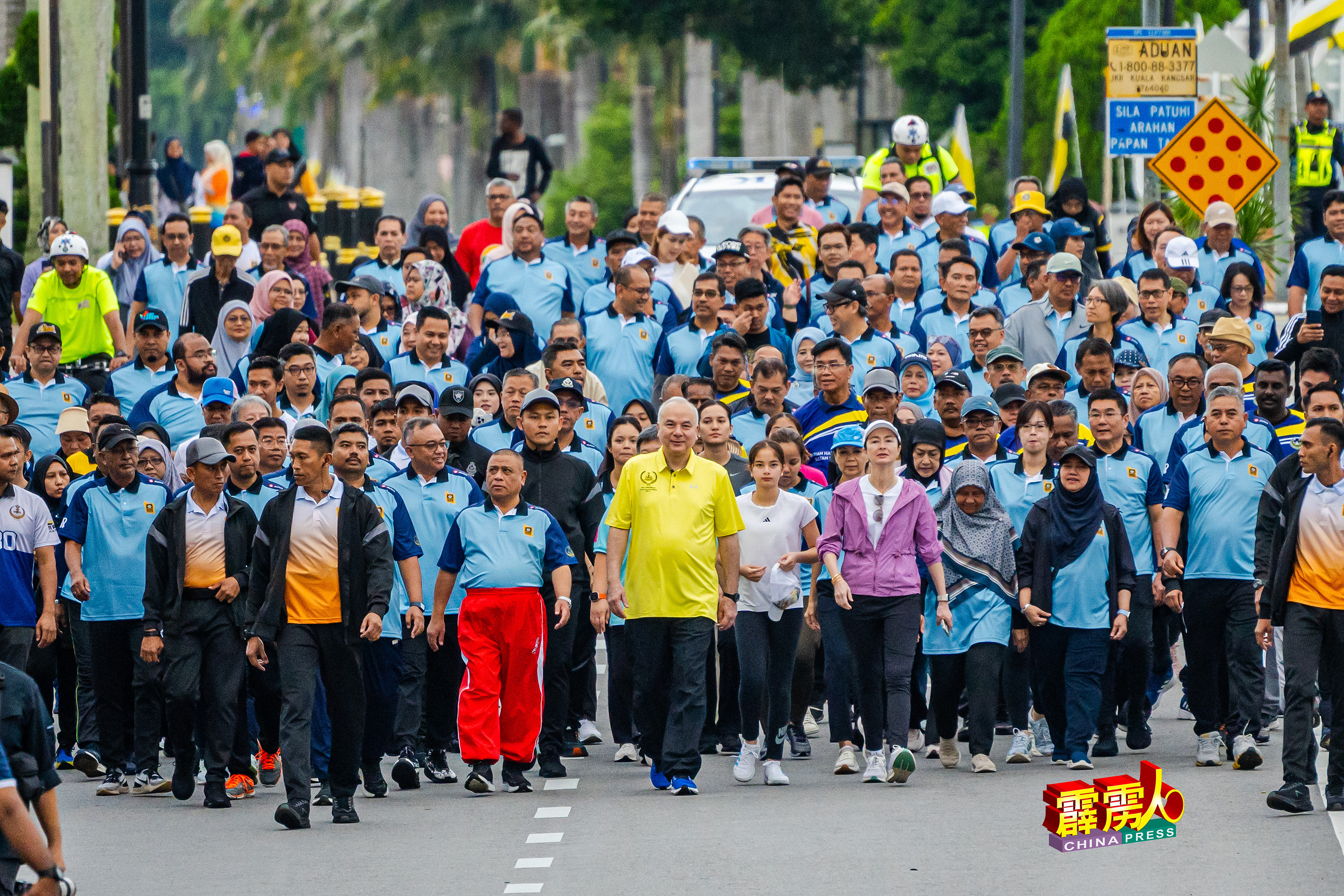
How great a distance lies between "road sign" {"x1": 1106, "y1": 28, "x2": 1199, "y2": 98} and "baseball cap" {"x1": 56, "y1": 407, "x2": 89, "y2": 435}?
34.8 feet

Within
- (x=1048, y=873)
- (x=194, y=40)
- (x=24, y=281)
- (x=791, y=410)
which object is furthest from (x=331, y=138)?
(x=1048, y=873)

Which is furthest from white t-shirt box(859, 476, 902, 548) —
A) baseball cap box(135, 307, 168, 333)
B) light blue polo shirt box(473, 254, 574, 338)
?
light blue polo shirt box(473, 254, 574, 338)

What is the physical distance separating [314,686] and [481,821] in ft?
3.53

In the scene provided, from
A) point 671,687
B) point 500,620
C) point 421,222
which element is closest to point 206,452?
point 500,620

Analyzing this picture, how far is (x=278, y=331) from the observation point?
1653 centimetres

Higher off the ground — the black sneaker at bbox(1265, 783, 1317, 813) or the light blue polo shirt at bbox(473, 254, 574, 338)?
the light blue polo shirt at bbox(473, 254, 574, 338)

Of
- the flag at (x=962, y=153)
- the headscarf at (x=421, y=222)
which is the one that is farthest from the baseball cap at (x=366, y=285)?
the flag at (x=962, y=153)

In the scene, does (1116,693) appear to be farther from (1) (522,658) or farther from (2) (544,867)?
(2) (544,867)

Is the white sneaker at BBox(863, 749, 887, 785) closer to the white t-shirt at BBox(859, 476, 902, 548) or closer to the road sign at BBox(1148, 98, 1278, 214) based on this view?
the white t-shirt at BBox(859, 476, 902, 548)

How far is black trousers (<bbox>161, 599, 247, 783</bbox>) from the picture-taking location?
1253 cm

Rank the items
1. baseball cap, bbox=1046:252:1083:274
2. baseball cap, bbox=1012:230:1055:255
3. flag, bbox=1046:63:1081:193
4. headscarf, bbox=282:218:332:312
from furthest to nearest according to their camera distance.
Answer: flag, bbox=1046:63:1081:193, headscarf, bbox=282:218:332:312, baseball cap, bbox=1012:230:1055:255, baseball cap, bbox=1046:252:1083:274

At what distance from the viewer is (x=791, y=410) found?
15359 mm

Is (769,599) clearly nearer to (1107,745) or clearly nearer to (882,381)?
(882,381)

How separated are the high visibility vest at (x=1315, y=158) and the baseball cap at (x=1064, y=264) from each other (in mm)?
8464
